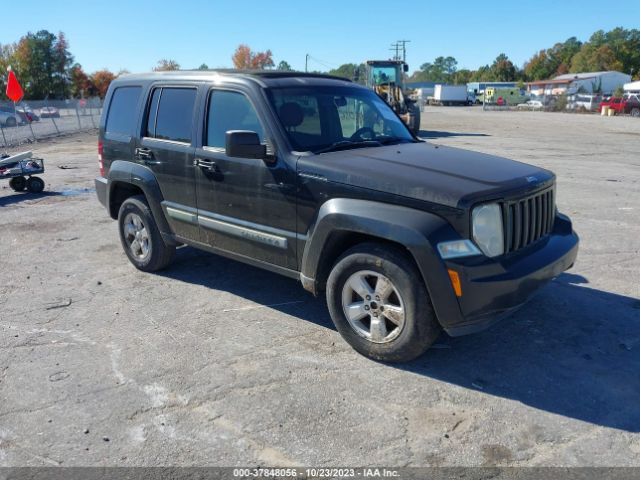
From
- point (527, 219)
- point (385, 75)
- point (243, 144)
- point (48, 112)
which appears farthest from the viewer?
point (48, 112)

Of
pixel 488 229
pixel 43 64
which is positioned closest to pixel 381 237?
pixel 488 229

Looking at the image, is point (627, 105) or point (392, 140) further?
point (627, 105)

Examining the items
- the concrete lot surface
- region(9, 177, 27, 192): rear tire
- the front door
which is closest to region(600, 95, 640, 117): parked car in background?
the concrete lot surface

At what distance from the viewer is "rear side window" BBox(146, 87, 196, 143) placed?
17.0 ft

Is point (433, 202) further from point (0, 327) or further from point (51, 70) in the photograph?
point (51, 70)

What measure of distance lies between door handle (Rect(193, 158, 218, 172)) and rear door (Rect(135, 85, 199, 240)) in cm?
10

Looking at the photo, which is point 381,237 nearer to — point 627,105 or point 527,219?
point 527,219

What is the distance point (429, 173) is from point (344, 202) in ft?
2.05

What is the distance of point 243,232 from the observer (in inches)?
187

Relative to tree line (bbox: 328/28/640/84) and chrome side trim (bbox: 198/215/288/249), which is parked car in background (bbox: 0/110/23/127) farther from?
tree line (bbox: 328/28/640/84)

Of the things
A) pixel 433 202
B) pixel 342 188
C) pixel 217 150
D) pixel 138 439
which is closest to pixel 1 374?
pixel 138 439

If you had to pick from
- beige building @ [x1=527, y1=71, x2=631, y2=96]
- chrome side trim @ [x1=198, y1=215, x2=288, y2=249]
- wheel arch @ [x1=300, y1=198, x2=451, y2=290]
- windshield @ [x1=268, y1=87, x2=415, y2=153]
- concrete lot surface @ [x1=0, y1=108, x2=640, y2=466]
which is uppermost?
beige building @ [x1=527, y1=71, x2=631, y2=96]

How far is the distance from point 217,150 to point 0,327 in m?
2.38

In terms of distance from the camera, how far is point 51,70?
72688mm
